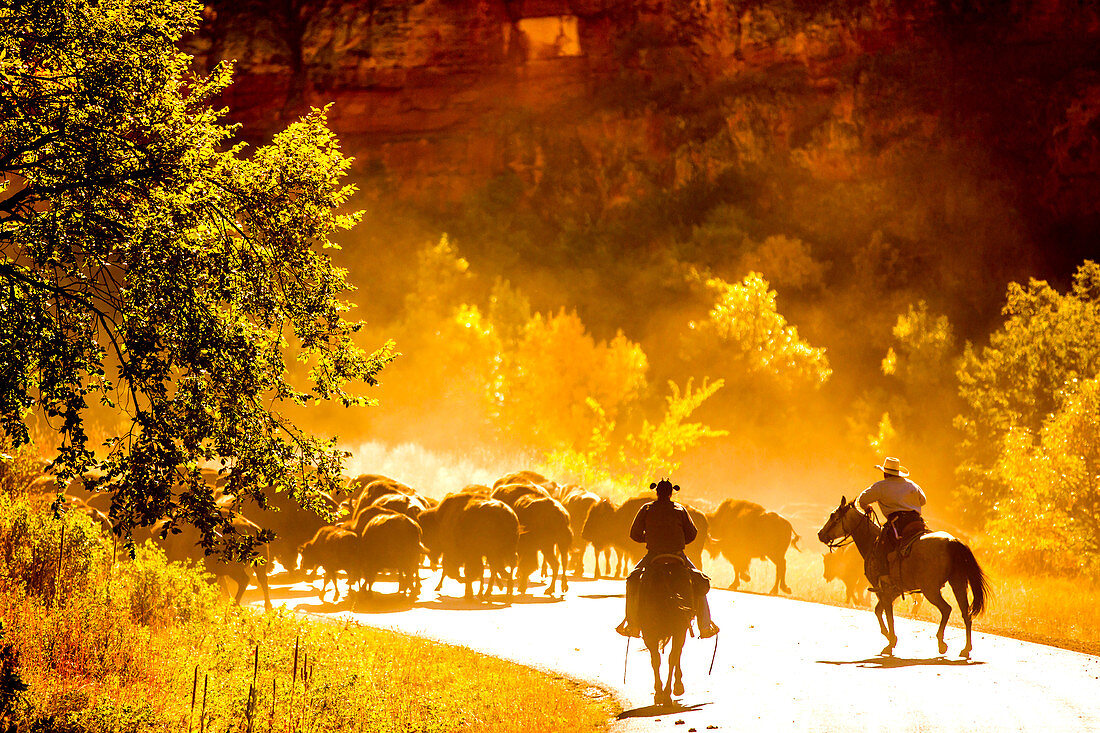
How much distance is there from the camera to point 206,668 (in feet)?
41.7

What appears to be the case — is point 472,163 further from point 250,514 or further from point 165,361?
point 165,361

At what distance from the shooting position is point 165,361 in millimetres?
14008

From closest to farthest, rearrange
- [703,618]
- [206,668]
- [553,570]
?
[206,668] < [703,618] < [553,570]

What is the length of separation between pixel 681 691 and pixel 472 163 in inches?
3484

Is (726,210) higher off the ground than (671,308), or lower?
higher

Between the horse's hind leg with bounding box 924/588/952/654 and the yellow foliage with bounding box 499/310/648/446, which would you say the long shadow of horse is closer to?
the horse's hind leg with bounding box 924/588/952/654

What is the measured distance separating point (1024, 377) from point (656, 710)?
39.1 meters

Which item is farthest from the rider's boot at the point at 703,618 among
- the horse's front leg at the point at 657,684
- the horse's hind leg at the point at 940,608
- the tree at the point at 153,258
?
the tree at the point at 153,258

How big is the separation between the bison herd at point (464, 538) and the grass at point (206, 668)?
316cm

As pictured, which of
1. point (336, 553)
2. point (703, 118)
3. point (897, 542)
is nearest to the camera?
point (897, 542)

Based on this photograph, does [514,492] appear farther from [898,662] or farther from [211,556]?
[898,662]

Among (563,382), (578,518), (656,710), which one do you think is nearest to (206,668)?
(656,710)

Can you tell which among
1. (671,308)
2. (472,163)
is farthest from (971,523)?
(472,163)

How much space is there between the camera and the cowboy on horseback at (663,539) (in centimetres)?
1406
